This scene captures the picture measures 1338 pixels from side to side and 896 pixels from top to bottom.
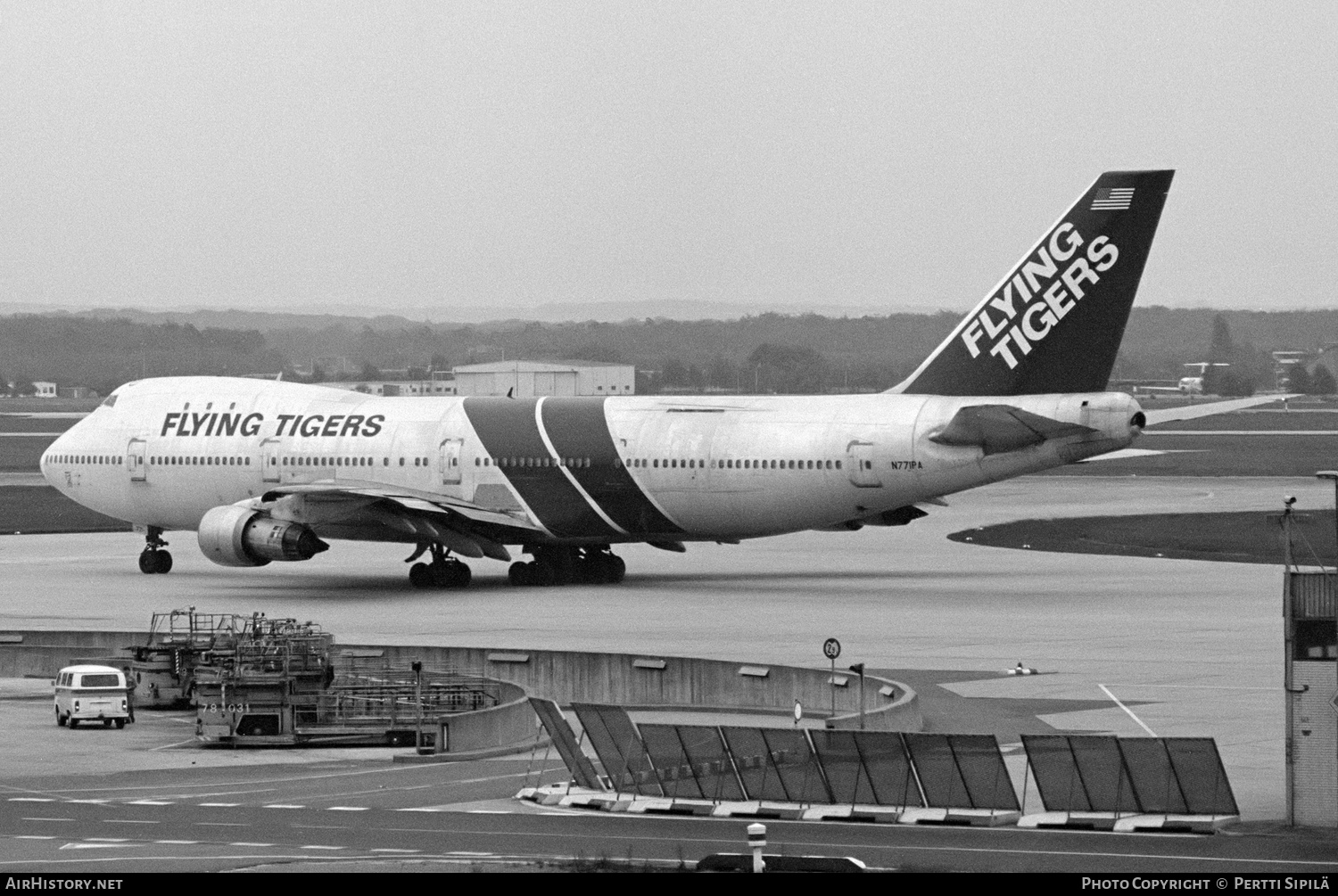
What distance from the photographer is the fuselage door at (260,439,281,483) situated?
61.1 metres

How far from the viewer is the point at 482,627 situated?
4841cm

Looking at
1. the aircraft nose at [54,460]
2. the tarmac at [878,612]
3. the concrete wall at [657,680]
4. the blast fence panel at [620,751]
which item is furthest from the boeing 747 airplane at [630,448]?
the blast fence panel at [620,751]

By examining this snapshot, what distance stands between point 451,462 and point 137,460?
33.8ft

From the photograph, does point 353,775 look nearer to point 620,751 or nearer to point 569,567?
point 620,751

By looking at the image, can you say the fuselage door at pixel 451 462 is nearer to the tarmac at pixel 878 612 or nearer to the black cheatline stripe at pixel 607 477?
the black cheatline stripe at pixel 607 477

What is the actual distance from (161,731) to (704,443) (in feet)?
73.0

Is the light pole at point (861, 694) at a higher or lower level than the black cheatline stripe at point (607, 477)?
lower

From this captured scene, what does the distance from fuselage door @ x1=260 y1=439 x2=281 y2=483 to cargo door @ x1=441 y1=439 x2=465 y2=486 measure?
16.4ft

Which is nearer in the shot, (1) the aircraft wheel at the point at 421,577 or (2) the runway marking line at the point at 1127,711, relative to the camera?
(2) the runway marking line at the point at 1127,711

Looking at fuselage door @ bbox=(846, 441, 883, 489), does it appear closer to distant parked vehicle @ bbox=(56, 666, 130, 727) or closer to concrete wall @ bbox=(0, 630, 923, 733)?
concrete wall @ bbox=(0, 630, 923, 733)

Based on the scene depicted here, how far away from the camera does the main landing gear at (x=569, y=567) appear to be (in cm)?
5944

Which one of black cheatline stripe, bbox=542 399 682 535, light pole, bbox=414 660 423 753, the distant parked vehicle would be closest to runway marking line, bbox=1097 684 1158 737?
light pole, bbox=414 660 423 753

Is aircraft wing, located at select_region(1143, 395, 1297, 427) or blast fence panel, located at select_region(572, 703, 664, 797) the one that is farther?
aircraft wing, located at select_region(1143, 395, 1297, 427)

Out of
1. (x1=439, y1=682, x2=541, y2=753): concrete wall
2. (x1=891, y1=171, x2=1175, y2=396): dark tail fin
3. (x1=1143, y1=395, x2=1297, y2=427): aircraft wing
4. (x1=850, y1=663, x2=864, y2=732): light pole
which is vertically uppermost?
(x1=891, y1=171, x2=1175, y2=396): dark tail fin
